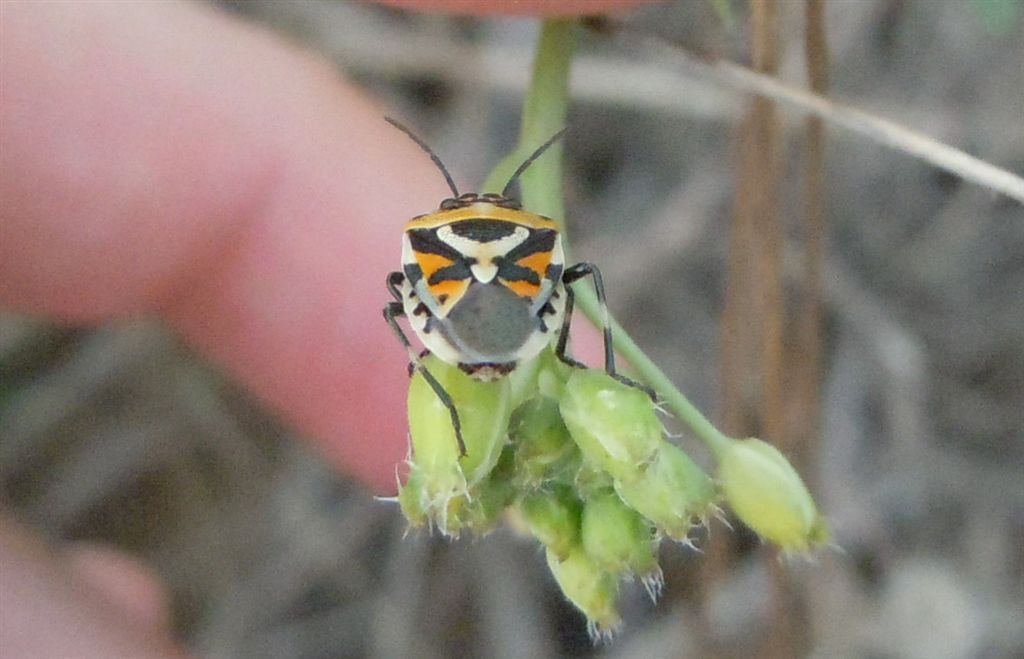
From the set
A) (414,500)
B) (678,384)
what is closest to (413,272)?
(414,500)

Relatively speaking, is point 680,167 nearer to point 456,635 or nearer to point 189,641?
point 456,635

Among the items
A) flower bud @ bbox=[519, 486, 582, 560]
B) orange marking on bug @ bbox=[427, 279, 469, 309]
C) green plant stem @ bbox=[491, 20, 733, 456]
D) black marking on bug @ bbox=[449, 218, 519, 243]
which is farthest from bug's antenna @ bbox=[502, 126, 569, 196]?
flower bud @ bbox=[519, 486, 582, 560]

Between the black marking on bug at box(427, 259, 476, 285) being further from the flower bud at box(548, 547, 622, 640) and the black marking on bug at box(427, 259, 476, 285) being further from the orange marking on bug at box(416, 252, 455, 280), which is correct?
the flower bud at box(548, 547, 622, 640)

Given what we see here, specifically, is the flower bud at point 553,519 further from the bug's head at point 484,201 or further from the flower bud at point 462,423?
the bug's head at point 484,201

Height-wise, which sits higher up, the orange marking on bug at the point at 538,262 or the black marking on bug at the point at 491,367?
the orange marking on bug at the point at 538,262

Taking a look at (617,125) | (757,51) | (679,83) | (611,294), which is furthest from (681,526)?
(617,125)

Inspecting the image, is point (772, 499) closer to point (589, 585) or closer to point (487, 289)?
point (589, 585)

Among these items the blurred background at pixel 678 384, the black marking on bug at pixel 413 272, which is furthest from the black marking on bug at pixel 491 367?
the blurred background at pixel 678 384
